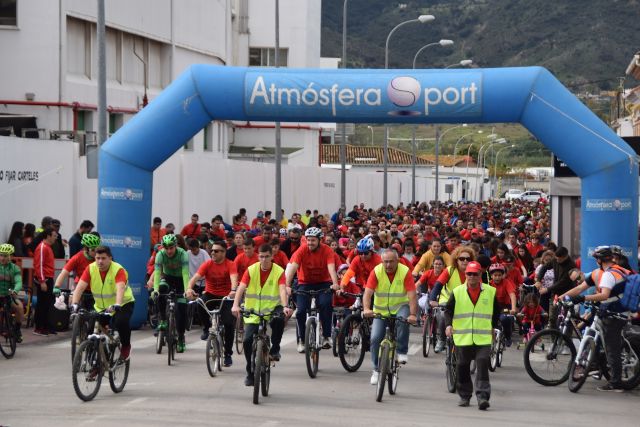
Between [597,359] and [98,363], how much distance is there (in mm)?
5636

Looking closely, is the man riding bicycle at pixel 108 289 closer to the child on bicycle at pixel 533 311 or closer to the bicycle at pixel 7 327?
the bicycle at pixel 7 327

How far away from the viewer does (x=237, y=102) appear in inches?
822

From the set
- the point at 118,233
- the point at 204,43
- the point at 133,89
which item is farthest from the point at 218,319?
the point at 204,43

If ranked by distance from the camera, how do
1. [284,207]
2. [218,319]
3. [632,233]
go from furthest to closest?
[284,207], [632,233], [218,319]

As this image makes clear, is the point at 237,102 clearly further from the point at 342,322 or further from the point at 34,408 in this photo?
the point at 34,408

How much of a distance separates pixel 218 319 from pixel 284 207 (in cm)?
2996

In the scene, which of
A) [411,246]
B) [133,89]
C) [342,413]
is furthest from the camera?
[133,89]

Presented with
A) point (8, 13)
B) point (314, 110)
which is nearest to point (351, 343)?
point (314, 110)

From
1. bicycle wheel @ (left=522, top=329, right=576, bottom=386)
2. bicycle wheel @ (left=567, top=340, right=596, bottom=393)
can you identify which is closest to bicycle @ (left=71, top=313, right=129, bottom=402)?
bicycle wheel @ (left=522, top=329, right=576, bottom=386)

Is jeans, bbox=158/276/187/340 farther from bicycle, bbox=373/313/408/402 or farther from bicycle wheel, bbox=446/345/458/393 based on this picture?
bicycle wheel, bbox=446/345/458/393

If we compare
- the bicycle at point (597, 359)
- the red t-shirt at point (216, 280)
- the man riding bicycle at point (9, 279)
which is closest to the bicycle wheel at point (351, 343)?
the red t-shirt at point (216, 280)

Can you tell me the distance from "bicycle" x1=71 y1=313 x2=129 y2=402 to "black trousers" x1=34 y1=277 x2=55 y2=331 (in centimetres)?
603

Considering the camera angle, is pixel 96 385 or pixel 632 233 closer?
pixel 96 385

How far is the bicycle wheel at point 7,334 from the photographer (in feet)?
55.3
